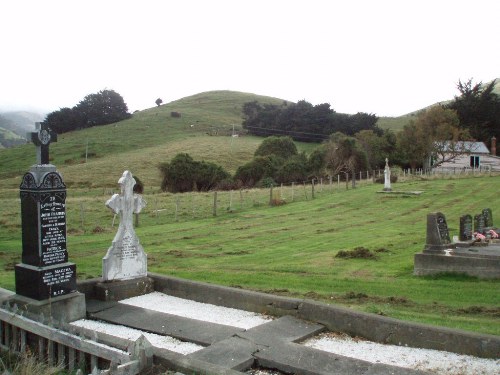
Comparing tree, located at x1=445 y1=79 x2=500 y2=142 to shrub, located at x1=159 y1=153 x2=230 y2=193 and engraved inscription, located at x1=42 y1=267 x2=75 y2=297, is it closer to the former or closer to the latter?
shrub, located at x1=159 y1=153 x2=230 y2=193

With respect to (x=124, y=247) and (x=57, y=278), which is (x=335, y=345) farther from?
(x=124, y=247)

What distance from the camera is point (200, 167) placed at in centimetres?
4822

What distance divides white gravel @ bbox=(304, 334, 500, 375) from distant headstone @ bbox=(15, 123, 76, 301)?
4.09 meters

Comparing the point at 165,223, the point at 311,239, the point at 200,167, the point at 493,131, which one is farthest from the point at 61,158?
the point at 493,131

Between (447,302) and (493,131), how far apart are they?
69.2 m

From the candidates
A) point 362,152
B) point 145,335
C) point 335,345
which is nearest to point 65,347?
point 145,335

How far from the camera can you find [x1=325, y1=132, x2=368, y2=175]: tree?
51731 mm

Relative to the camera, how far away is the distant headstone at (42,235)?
784cm

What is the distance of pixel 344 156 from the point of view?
172 feet

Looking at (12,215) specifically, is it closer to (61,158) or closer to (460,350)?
(460,350)

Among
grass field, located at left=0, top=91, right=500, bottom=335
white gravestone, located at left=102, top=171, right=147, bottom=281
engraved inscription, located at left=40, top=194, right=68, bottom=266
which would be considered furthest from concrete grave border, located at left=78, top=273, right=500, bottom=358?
grass field, located at left=0, top=91, right=500, bottom=335

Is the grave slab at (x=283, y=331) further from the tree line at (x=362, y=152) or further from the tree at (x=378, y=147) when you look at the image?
the tree at (x=378, y=147)

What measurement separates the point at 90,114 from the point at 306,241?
8874 centimetres

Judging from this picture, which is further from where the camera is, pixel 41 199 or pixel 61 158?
pixel 61 158
